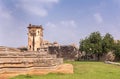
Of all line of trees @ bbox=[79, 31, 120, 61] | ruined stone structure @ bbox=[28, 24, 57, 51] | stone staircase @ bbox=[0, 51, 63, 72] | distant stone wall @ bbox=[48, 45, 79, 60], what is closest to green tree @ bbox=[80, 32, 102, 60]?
line of trees @ bbox=[79, 31, 120, 61]

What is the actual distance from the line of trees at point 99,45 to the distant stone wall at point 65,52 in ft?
5.56

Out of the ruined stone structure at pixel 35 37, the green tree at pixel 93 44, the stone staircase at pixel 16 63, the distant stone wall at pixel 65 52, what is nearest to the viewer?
the stone staircase at pixel 16 63

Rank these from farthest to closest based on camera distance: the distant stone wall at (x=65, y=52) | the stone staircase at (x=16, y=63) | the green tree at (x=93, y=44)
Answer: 1. the distant stone wall at (x=65, y=52)
2. the green tree at (x=93, y=44)
3. the stone staircase at (x=16, y=63)

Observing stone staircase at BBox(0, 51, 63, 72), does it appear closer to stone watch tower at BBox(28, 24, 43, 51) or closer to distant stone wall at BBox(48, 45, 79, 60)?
distant stone wall at BBox(48, 45, 79, 60)

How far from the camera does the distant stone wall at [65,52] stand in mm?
58531

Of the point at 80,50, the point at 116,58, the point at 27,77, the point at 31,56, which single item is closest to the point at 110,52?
the point at 116,58

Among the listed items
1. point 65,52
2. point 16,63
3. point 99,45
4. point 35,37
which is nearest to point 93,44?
point 99,45

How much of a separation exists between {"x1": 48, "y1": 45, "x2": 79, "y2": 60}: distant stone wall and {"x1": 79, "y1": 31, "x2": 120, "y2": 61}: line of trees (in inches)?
66.8

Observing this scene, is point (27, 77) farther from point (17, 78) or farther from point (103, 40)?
point (103, 40)

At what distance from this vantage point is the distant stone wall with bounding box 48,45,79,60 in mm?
58531

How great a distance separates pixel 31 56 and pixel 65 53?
39.6 m

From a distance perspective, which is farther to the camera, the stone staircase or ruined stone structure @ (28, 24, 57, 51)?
ruined stone structure @ (28, 24, 57, 51)

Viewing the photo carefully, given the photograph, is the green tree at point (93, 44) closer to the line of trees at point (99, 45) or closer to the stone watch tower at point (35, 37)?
the line of trees at point (99, 45)

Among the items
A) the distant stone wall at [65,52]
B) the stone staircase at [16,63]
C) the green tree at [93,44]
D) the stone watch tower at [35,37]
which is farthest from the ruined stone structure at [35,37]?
the stone staircase at [16,63]
